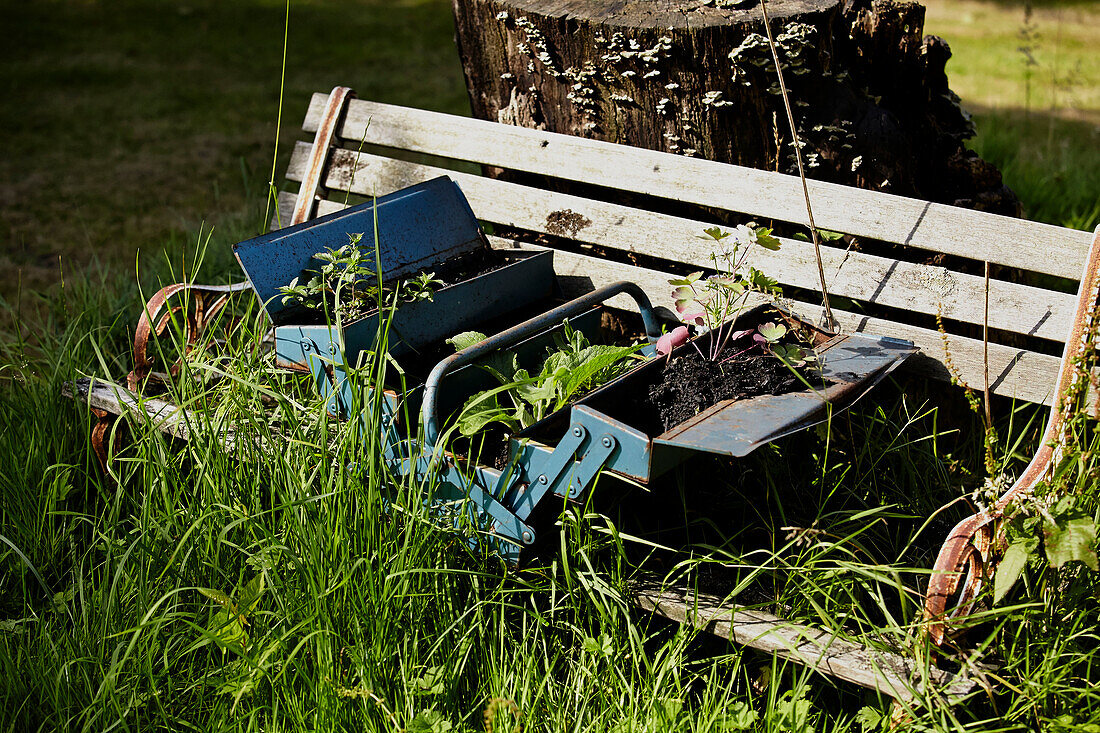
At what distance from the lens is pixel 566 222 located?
2.87 metres

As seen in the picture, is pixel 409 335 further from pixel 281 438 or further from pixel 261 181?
pixel 261 181

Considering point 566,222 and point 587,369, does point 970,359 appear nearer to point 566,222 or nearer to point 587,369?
point 587,369

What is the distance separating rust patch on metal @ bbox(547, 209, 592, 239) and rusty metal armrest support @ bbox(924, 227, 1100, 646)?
136 cm

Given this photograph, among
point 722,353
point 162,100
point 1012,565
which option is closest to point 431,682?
point 722,353

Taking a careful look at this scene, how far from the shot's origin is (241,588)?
2018 millimetres

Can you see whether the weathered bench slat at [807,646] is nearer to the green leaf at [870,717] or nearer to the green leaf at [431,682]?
the green leaf at [870,717]

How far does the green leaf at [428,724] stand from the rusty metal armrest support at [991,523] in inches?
39.3

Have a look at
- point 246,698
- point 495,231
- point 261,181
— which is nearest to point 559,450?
point 246,698

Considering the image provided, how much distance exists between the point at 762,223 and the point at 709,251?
0.22 metres

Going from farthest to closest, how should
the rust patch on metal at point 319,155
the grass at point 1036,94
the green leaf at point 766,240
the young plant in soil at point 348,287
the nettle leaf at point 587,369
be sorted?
the grass at point 1036,94 → the rust patch on metal at point 319,155 → the young plant in soil at point 348,287 → the green leaf at point 766,240 → the nettle leaf at point 587,369

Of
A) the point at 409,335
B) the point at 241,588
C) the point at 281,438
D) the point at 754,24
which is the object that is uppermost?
the point at 754,24

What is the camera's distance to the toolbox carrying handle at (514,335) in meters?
2.05

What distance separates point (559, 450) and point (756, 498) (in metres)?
0.83

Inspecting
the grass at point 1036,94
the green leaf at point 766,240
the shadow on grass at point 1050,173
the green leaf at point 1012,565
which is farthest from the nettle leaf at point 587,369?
the grass at point 1036,94
